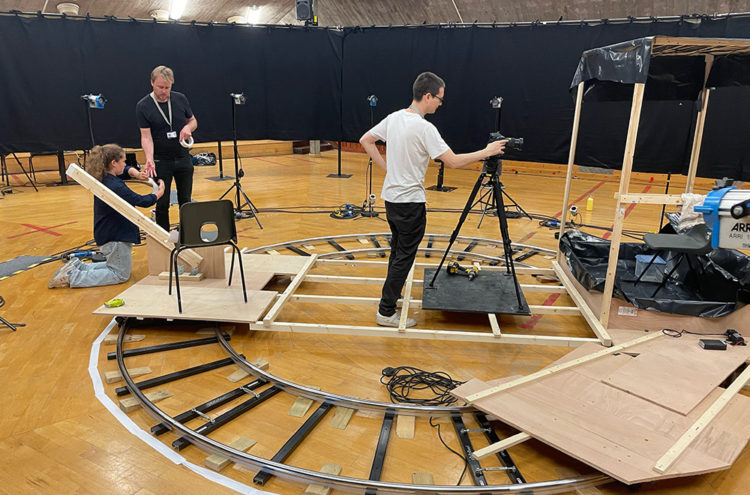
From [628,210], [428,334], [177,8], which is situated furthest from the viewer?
[177,8]

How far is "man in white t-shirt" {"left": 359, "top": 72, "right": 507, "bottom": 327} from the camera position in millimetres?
2857

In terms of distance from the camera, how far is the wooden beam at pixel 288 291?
10.3 feet

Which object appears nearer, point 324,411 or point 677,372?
point 324,411

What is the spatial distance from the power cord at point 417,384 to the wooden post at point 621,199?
1.17 meters

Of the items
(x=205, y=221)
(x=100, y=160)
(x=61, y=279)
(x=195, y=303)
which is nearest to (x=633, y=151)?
(x=205, y=221)

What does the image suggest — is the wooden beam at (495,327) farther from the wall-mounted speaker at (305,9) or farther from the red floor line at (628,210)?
the wall-mounted speaker at (305,9)

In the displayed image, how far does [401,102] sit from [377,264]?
5.01 meters

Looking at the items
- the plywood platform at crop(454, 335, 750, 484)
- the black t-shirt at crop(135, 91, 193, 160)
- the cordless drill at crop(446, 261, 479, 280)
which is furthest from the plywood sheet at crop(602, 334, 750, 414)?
the black t-shirt at crop(135, 91, 193, 160)

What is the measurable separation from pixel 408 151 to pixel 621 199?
4.29 feet

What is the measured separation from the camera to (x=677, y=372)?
2.60m

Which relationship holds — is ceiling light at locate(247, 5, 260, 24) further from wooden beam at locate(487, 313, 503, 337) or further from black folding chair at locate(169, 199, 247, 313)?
wooden beam at locate(487, 313, 503, 337)

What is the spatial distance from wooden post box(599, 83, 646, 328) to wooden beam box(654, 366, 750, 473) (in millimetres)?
785

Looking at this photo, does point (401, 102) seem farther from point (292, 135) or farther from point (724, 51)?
point (724, 51)

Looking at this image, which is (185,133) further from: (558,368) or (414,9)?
(414,9)
